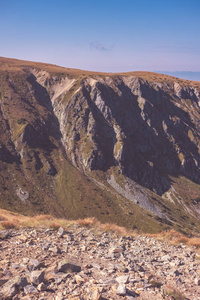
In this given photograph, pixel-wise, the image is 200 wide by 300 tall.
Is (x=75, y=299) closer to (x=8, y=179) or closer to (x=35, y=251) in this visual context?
(x=35, y=251)

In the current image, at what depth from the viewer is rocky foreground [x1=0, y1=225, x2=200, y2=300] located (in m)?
9.70

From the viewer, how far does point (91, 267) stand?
12938 millimetres

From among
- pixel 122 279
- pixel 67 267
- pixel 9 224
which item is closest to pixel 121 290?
pixel 122 279

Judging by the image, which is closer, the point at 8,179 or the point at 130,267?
the point at 130,267

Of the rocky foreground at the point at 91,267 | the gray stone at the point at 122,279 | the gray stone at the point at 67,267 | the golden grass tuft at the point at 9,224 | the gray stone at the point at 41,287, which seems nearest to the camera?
the gray stone at the point at 41,287

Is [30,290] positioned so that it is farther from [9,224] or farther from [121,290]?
[9,224]

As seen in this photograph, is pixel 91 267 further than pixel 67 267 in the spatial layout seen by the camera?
Yes

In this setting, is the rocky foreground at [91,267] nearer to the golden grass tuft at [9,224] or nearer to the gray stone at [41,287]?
the gray stone at [41,287]

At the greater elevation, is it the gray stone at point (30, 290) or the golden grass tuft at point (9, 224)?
the gray stone at point (30, 290)

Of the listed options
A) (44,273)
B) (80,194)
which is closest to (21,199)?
(80,194)

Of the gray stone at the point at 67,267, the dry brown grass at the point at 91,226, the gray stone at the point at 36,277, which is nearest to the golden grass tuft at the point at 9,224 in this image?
the dry brown grass at the point at 91,226

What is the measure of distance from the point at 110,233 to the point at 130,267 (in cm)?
814

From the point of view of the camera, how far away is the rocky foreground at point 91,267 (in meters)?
9.70

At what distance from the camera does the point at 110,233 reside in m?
21.4
